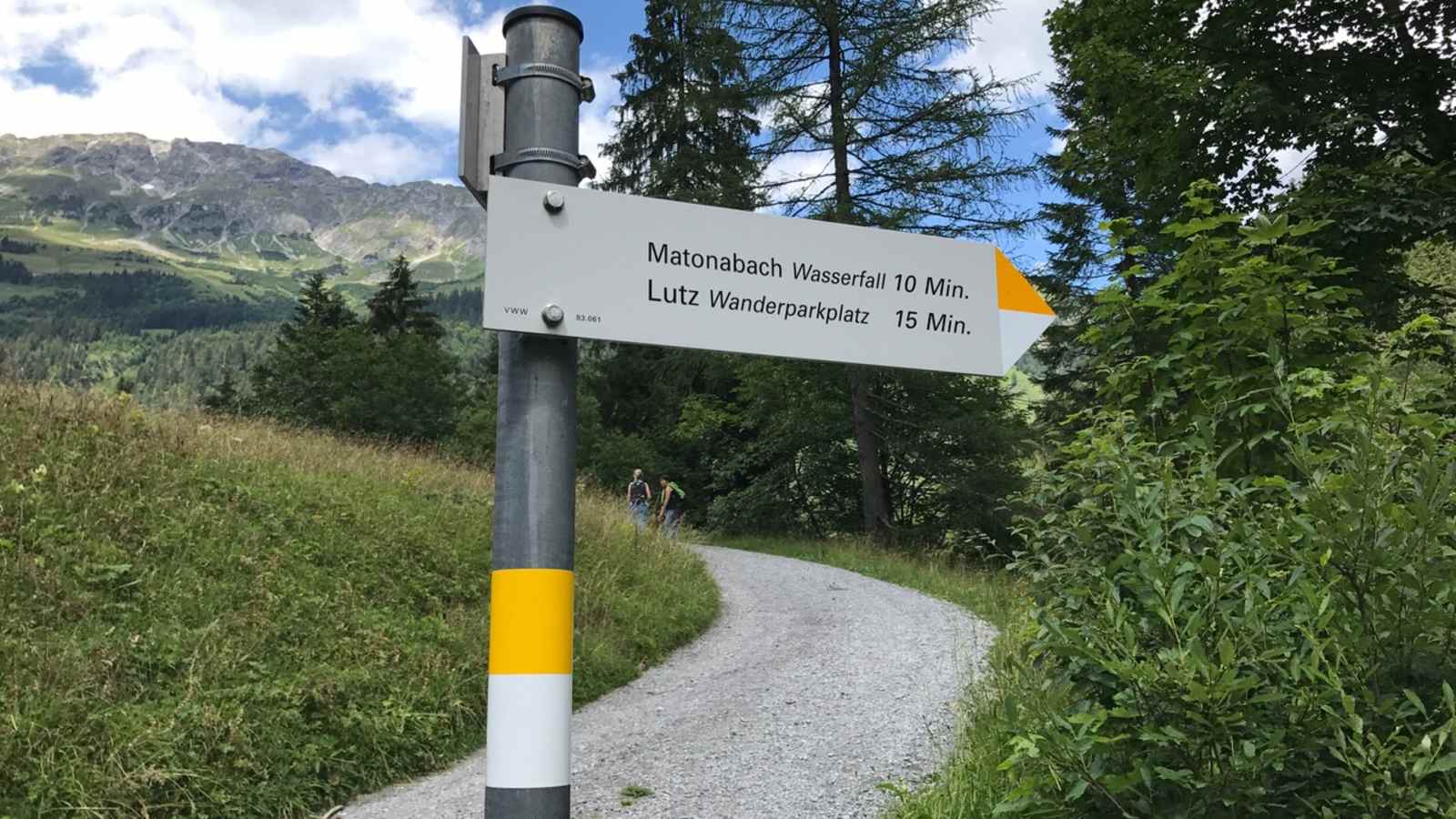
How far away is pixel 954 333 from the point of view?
2.28 m

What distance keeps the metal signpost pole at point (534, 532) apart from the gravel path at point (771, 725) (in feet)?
10.2

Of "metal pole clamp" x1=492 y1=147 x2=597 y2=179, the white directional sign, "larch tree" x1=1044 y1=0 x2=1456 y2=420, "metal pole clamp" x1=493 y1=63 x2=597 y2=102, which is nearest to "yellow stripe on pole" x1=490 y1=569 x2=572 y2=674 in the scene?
the white directional sign

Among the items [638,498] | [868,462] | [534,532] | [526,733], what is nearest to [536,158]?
[534,532]

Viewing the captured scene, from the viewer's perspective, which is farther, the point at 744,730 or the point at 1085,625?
the point at 744,730

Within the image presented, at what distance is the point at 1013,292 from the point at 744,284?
32.2 inches

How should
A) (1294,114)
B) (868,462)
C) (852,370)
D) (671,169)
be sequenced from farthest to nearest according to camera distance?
(671,169), (852,370), (868,462), (1294,114)

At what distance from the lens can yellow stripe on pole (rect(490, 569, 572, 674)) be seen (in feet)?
5.88

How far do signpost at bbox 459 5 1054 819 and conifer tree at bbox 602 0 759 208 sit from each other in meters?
9.24

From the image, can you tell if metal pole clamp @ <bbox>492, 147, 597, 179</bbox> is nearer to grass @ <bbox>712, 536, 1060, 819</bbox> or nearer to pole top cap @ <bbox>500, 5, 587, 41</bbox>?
pole top cap @ <bbox>500, 5, 587, 41</bbox>

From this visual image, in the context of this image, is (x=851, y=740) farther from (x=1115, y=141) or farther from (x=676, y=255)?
(x=1115, y=141)

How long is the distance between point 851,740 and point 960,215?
13.8m

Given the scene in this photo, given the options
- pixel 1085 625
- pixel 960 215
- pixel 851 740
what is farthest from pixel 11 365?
pixel 960 215

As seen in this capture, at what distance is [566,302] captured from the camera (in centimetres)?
188

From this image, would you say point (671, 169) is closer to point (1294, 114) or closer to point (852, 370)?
point (852, 370)
